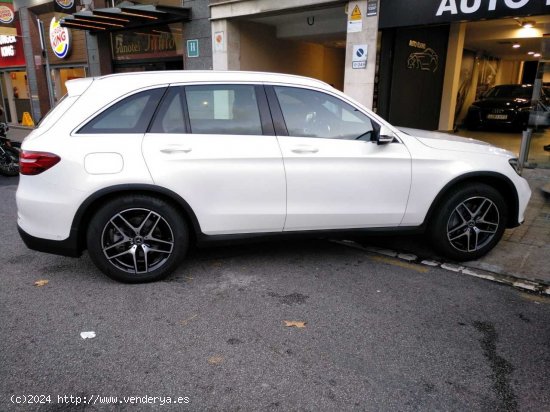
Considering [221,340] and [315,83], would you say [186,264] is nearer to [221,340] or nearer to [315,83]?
[221,340]

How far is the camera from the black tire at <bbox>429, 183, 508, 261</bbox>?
4.26 m

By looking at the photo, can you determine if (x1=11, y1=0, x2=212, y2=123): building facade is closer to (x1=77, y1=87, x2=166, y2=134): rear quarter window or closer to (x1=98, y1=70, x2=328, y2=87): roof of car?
(x1=98, y1=70, x2=328, y2=87): roof of car

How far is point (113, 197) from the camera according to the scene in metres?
3.66

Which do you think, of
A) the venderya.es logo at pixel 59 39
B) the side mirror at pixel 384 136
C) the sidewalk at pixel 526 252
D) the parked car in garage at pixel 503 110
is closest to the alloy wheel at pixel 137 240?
the side mirror at pixel 384 136

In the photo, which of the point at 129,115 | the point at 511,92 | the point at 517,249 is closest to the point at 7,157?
the point at 129,115

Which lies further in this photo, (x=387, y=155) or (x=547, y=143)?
(x=547, y=143)

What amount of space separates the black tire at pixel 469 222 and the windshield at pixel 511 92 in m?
12.4

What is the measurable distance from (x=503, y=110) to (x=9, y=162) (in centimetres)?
1418

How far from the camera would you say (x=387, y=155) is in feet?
13.3

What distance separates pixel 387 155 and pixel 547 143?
6.61 m

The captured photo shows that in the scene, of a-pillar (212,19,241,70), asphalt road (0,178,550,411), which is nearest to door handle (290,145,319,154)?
asphalt road (0,178,550,411)

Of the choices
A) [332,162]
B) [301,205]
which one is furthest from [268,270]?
[332,162]

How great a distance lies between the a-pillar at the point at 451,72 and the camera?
11500 mm

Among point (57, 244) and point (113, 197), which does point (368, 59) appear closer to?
point (113, 197)
